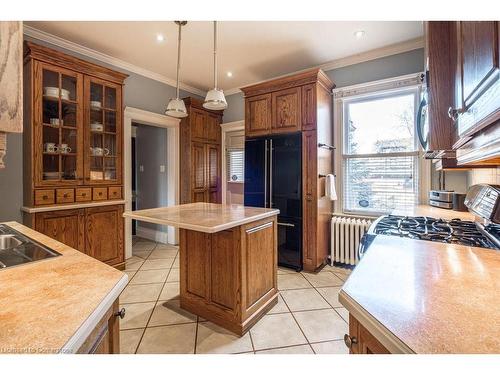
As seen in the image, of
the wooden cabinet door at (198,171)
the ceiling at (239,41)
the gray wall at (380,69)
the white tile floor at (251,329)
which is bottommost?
the white tile floor at (251,329)

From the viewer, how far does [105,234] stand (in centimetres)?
292

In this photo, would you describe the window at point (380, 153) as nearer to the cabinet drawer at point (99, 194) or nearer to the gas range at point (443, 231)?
the gas range at point (443, 231)

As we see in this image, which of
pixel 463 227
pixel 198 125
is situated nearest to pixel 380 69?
pixel 463 227

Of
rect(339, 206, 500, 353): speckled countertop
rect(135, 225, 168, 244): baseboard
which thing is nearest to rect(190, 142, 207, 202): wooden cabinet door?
rect(135, 225, 168, 244): baseboard

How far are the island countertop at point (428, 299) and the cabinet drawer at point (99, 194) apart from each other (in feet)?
9.64

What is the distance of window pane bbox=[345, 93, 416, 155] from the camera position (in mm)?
2941

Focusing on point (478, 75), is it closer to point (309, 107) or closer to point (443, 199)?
point (443, 199)

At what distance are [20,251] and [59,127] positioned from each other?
196 cm

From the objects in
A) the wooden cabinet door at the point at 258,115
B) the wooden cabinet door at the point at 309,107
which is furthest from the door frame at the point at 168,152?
the wooden cabinet door at the point at 309,107

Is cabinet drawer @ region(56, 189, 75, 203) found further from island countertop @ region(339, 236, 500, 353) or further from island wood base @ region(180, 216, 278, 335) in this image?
island countertop @ region(339, 236, 500, 353)

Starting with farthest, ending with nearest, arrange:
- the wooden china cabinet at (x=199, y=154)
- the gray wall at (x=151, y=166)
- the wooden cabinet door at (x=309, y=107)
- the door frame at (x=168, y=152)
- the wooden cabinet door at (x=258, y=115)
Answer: the gray wall at (x=151, y=166) → the wooden china cabinet at (x=199, y=154) → the door frame at (x=168, y=152) → the wooden cabinet door at (x=258, y=115) → the wooden cabinet door at (x=309, y=107)

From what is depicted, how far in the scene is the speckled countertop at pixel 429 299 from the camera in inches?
18.9

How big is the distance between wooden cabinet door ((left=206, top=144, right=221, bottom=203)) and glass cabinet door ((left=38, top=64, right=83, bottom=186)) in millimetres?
1972
